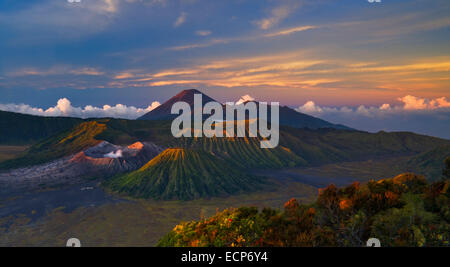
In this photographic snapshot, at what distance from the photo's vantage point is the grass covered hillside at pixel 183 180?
231 ft

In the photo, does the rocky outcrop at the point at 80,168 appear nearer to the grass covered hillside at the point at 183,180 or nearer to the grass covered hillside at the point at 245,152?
the grass covered hillside at the point at 183,180

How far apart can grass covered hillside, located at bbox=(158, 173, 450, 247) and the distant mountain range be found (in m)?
56.4

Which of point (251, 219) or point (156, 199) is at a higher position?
point (251, 219)

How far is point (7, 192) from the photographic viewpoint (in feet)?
222

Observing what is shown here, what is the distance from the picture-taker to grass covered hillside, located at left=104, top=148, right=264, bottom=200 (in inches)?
2776

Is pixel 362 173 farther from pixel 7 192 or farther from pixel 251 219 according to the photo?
pixel 7 192

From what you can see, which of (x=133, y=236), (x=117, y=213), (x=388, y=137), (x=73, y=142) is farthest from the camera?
(x=388, y=137)

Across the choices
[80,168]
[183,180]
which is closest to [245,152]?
[183,180]

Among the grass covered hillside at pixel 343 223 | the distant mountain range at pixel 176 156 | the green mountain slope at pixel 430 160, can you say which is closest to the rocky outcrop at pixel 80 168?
the distant mountain range at pixel 176 156

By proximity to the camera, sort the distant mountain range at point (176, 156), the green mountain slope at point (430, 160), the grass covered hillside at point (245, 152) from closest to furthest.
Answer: the distant mountain range at point (176, 156) → the green mountain slope at point (430, 160) → the grass covered hillside at point (245, 152)

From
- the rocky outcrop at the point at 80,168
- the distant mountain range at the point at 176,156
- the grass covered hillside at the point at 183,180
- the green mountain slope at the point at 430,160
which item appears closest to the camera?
the grass covered hillside at the point at 183,180

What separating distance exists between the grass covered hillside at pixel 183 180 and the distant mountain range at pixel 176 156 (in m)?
0.26

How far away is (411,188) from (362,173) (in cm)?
9809

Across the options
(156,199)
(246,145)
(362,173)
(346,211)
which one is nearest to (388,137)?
(362,173)
